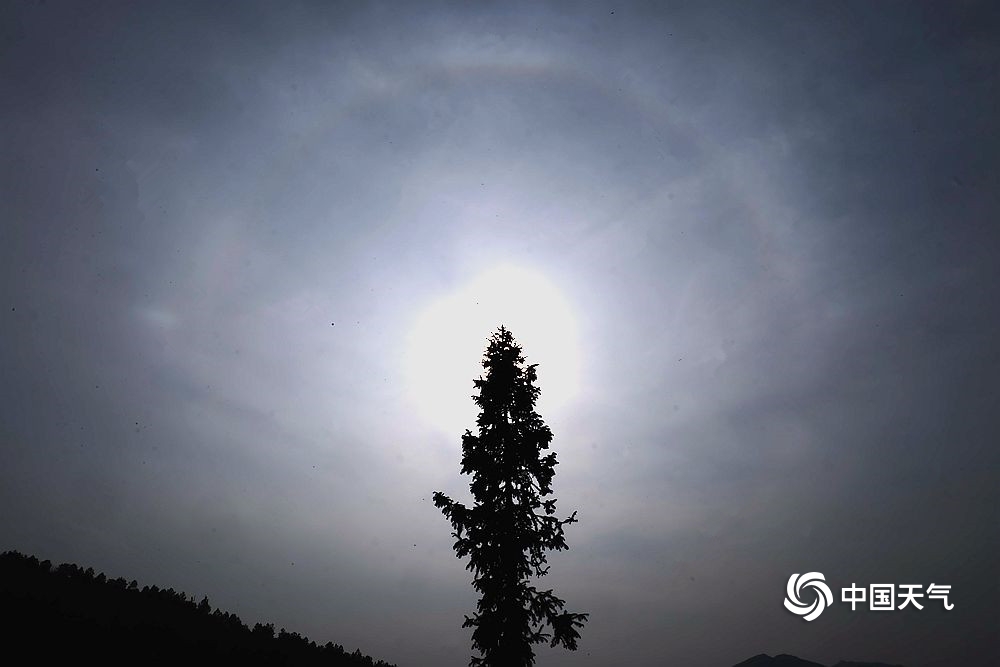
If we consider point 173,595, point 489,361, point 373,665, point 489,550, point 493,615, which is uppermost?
point 489,361

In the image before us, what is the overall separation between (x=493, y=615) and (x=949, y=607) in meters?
29.7

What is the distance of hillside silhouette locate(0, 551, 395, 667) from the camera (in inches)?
573

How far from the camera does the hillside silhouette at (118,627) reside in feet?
47.7

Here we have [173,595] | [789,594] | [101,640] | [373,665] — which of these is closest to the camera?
[101,640]

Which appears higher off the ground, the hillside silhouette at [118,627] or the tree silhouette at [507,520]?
the tree silhouette at [507,520]

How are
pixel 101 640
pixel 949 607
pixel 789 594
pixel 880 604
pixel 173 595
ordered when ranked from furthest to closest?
pixel 789 594, pixel 880 604, pixel 949 607, pixel 173 595, pixel 101 640

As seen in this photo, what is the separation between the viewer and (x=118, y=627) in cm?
1673

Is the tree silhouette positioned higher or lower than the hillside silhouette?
higher

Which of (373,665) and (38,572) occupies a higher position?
(38,572)

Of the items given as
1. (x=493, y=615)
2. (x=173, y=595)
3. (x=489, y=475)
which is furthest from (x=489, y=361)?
(x=173, y=595)

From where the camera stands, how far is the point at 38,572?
779 inches

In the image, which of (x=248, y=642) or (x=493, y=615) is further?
(x=248, y=642)

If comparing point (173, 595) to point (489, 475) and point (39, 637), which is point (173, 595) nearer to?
point (39, 637)

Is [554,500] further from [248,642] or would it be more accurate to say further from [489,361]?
[248,642]
